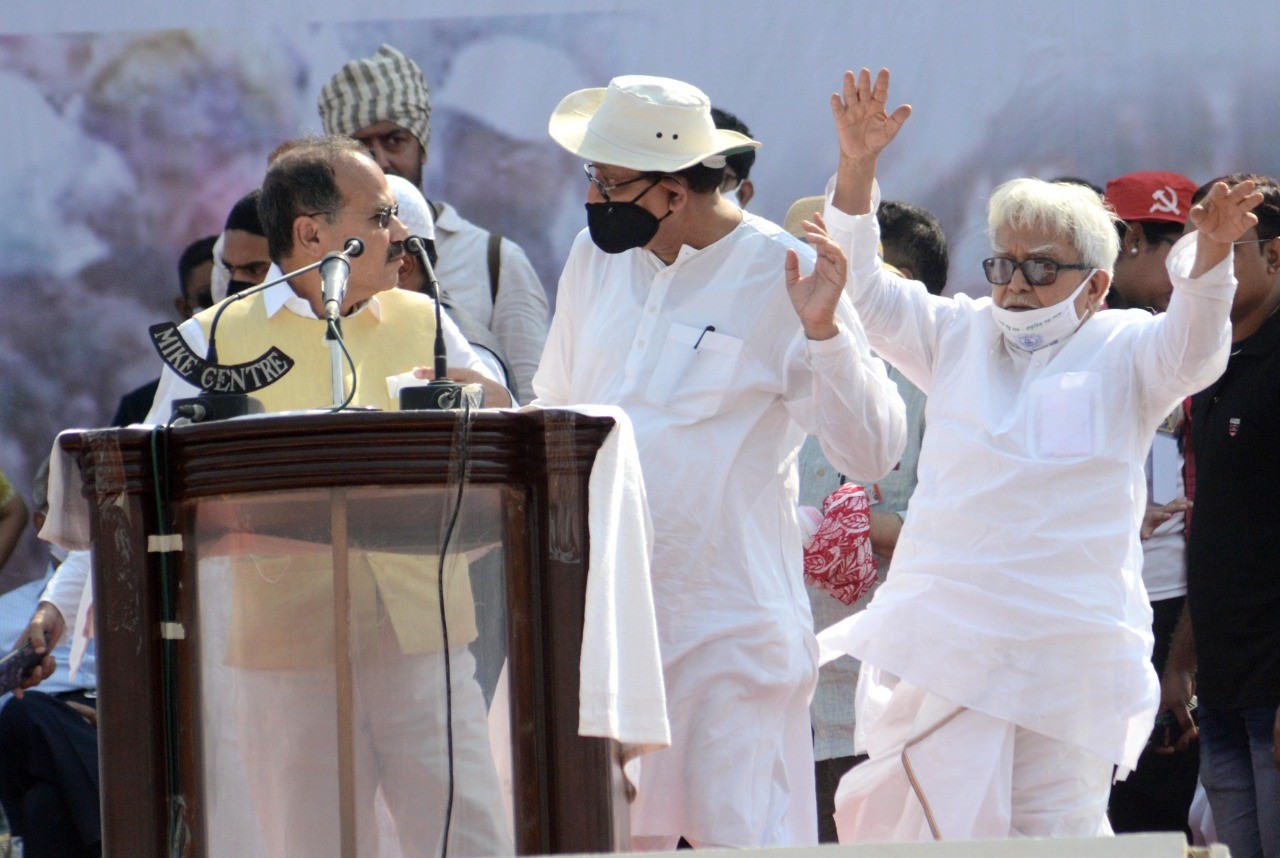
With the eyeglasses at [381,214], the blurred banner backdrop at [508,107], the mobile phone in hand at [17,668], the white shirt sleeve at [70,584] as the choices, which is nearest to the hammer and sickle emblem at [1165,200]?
the blurred banner backdrop at [508,107]

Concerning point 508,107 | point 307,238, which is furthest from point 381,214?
point 508,107

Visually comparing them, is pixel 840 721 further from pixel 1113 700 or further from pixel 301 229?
pixel 301 229

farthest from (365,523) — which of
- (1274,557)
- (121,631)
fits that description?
(1274,557)

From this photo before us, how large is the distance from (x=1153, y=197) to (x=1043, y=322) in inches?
58.5

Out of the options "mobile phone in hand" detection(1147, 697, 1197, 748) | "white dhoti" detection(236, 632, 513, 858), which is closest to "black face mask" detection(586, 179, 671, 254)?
"white dhoti" detection(236, 632, 513, 858)

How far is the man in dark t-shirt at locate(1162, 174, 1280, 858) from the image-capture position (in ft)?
16.3

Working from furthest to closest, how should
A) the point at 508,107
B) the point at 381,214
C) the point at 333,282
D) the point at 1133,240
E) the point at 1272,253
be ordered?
1. the point at 508,107
2. the point at 1133,240
3. the point at 1272,253
4. the point at 381,214
5. the point at 333,282

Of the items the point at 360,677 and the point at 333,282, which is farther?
the point at 333,282

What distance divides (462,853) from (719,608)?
1392mm

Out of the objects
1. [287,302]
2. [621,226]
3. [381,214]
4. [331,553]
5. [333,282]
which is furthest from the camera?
[621,226]

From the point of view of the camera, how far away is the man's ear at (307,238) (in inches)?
158

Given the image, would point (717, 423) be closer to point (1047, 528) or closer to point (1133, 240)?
→ point (1047, 528)

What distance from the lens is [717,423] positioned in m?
4.22

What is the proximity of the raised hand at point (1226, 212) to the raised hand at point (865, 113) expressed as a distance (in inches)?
27.4
